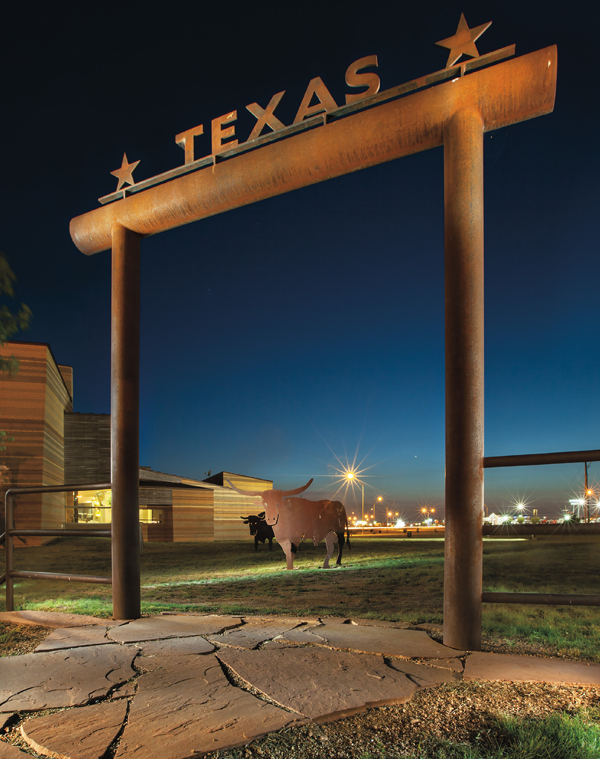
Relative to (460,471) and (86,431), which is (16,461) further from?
(460,471)

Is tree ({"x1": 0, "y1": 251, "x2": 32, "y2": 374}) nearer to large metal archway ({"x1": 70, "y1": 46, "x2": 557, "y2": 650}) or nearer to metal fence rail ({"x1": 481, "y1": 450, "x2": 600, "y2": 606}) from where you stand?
large metal archway ({"x1": 70, "y1": 46, "x2": 557, "y2": 650})

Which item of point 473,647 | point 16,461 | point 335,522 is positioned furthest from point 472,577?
point 16,461

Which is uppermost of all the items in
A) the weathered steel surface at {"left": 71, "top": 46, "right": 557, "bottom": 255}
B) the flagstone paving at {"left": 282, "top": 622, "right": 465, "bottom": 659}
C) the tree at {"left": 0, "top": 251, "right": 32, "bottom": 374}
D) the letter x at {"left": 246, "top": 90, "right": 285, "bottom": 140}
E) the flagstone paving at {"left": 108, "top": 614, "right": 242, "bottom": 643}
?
the letter x at {"left": 246, "top": 90, "right": 285, "bottom": 140}

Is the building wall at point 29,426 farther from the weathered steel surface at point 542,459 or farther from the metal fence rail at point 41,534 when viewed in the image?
the weathered steel surface at point 542,459

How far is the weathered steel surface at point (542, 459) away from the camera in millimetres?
2516

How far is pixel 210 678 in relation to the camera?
2340mm

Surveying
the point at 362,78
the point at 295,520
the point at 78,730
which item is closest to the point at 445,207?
the point at 362,78

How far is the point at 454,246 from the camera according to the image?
3.01 meters

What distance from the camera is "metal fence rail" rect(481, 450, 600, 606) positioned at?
2.47 meters

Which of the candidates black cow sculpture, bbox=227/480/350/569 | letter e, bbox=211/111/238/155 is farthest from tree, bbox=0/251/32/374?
black cow sculpture, bbox=227/480/350/569

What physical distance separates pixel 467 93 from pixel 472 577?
281 cm

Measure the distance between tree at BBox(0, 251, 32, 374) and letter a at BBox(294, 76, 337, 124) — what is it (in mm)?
2170

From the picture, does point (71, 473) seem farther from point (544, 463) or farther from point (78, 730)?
point (544, 463)

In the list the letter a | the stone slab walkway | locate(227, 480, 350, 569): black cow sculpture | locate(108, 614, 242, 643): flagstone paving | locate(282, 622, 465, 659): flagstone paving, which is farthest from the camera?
locate(227, 480, 350, 569): black cow sculpture
